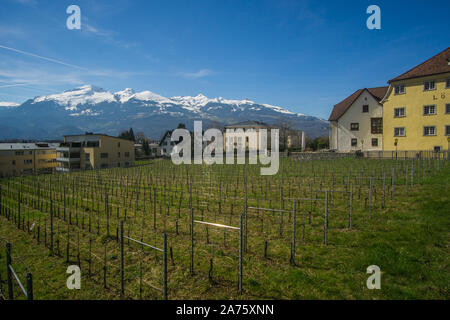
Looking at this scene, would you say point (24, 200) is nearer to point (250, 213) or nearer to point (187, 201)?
point (187, 201)

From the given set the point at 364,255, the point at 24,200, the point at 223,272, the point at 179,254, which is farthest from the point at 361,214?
the point at 24,200

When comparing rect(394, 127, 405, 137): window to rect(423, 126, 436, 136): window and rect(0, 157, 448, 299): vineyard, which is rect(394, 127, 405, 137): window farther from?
rect(0, 157, 448, 299): vineyard

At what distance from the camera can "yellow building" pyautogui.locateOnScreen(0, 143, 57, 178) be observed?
47.9 meters

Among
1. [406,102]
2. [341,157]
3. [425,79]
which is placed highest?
[425,79]

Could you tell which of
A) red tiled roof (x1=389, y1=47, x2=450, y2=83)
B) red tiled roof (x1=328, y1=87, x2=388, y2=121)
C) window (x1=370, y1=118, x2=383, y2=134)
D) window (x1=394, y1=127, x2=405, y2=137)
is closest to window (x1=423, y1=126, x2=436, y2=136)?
window (x1=394, y1=127, x2=405, y2=137)

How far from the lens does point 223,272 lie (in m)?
6.08

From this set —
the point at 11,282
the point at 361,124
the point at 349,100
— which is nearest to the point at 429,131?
the point at 361,124

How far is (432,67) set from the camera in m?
27.2

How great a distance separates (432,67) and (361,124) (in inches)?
471

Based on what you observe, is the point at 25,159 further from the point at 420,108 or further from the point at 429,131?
the point at 429,131

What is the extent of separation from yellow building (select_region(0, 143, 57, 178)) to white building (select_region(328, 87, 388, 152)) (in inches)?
2179

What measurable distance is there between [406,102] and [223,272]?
34.1 metres

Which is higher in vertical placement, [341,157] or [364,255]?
[341,157]
